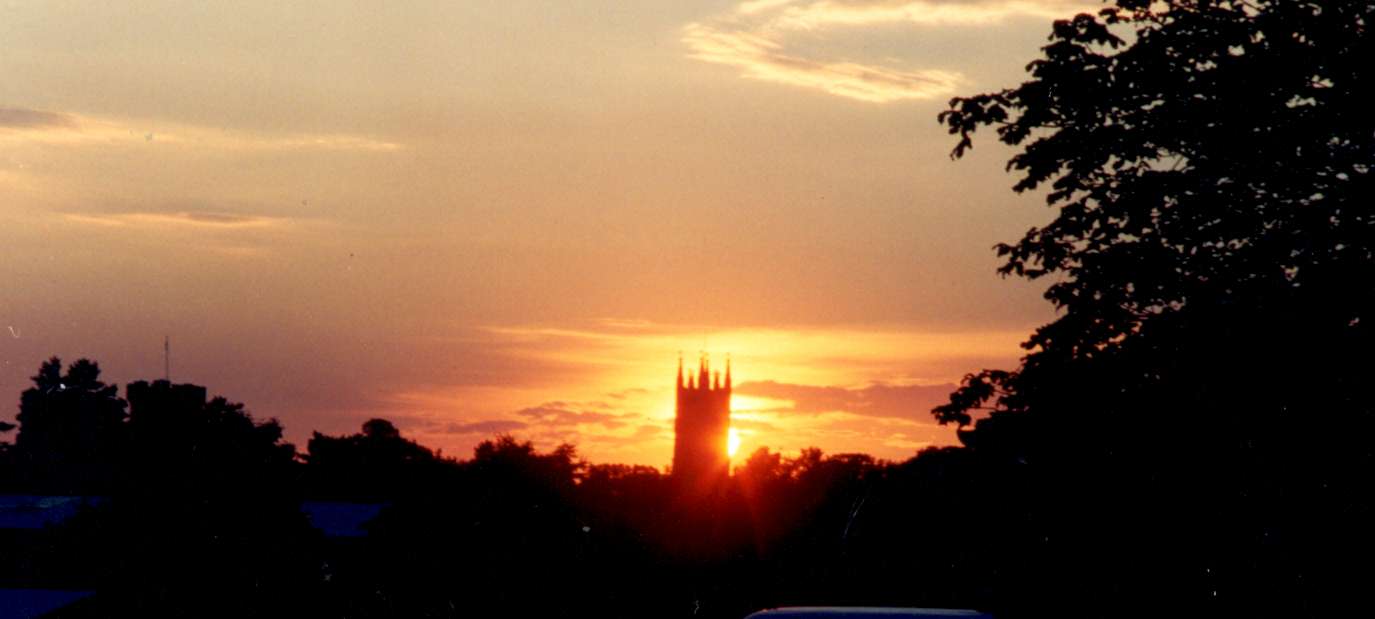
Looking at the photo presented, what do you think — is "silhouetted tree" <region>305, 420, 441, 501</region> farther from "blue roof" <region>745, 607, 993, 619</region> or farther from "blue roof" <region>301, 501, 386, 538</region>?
"blue roof" <region>745, 607, 993, 619</region>

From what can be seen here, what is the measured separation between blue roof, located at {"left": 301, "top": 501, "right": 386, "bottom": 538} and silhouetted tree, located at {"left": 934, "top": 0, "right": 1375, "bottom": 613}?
47221 millimetres

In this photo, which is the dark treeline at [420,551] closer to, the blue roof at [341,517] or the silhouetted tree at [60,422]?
the blue roof at [341,517]

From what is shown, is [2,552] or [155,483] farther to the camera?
[2,552]

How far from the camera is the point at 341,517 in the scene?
73.4 m

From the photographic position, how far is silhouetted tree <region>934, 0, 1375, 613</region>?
19.6m

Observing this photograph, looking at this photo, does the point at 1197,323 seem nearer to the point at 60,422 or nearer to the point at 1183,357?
the point at 1183,357

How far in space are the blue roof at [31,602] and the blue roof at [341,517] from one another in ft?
91.3

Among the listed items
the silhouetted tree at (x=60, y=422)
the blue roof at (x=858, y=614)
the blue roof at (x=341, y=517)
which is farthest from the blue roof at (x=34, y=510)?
the silhouetted tree at (x=60, y=422)

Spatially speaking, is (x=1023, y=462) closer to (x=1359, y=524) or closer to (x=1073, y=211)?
(x=1073, y=211)

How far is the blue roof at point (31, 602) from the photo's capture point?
35.8 meters

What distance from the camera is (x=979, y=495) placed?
2631cm

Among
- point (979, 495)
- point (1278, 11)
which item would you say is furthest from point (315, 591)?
point (1278, 11)

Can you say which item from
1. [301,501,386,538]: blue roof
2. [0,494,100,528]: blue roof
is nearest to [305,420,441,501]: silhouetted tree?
[301,501,386,538]: blue roof

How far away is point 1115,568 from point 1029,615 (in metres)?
1.20
